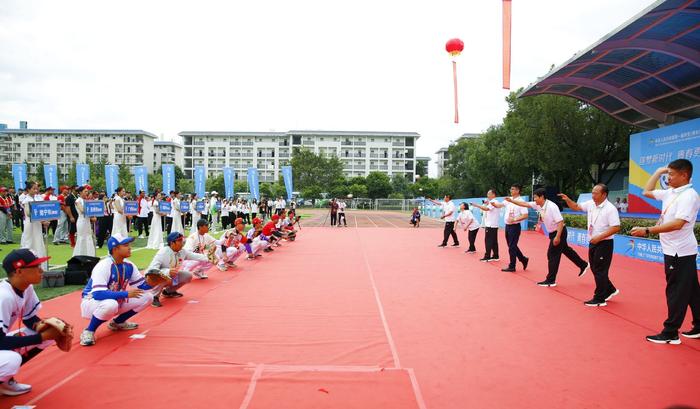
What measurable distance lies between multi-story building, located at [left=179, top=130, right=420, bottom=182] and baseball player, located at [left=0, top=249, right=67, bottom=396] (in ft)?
229

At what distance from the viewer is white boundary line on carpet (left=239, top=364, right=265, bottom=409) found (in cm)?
290

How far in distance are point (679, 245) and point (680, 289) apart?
0.45m

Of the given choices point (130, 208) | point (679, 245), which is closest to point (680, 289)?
point (679, 245)

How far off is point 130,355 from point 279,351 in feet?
4.47

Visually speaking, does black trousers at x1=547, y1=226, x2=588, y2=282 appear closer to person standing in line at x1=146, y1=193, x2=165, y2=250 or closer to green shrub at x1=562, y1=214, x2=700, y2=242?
green shrub at x1=562, y1=214, x2=700, y2=242

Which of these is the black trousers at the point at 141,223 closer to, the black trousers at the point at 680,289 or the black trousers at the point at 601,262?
the black trousers at the point at 601,262

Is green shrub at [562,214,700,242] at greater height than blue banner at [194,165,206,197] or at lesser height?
lesser

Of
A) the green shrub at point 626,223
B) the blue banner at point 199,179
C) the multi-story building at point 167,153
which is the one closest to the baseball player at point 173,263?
the green shrub at point 626,223

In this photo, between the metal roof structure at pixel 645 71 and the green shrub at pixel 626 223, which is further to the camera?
the green shrub at pixel 626 223

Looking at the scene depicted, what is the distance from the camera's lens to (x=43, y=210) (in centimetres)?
725

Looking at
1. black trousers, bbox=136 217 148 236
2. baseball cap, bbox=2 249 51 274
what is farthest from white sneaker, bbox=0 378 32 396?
black trousers, bbox=136 217 148 236

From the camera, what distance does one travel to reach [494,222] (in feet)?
33.3

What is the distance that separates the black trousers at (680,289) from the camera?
4.14m

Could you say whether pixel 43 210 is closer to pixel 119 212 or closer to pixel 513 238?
pixel 119 212
